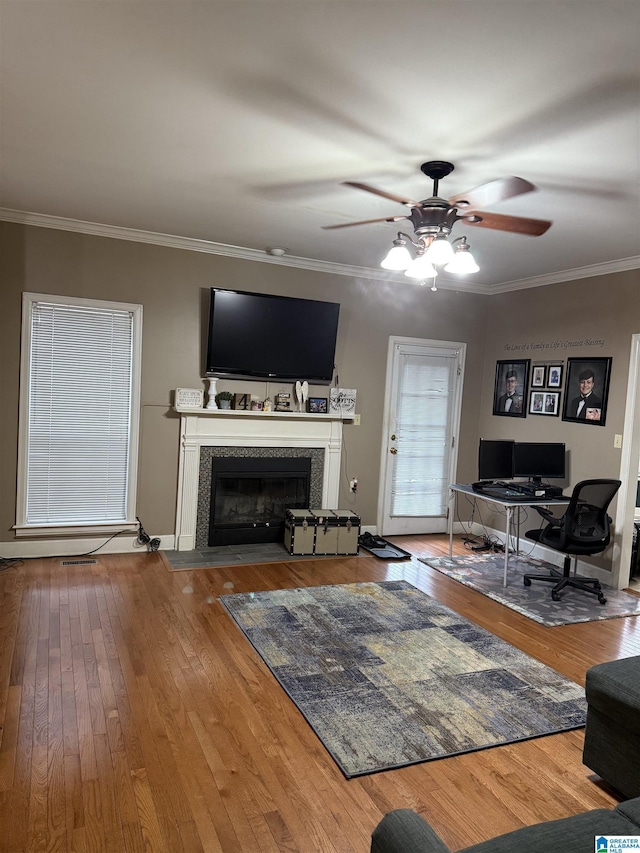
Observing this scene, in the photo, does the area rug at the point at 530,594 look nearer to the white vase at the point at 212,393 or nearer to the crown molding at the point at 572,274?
the white vase at the point at 212,393

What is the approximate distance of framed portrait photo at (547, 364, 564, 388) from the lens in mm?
5803

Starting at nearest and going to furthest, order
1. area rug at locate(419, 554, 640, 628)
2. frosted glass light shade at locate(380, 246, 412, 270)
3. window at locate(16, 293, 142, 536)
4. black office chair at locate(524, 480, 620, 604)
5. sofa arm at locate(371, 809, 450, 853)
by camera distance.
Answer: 1. sofa arm at locate(371, 809, 450, 853)
2. frosted glass light shade at locate(380, 246, 412, 270)
3. area rug at locate(419, 554, 640, 628)
4. black office chair at locate(524, 480, 620, 604)
5. window at locate(16, 293, 142, 536)

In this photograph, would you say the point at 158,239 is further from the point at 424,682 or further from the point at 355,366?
the point at 424,682

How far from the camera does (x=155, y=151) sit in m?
3.24

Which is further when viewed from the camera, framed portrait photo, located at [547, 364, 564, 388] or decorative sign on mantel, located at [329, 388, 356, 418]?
decorative sign on mantel, located at [329, 388, 356, 418]

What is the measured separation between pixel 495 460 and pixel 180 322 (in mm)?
3138

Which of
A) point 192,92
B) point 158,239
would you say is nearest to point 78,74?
point 192,92

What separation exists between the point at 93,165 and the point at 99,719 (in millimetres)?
2981

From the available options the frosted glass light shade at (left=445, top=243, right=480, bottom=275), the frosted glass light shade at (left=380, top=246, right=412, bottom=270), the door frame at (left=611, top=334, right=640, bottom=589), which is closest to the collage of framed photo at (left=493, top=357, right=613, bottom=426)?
the door frame at (left=611, top=334, right=640, bottom=589)

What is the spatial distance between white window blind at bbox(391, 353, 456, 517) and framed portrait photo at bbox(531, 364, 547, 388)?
0.91 meters

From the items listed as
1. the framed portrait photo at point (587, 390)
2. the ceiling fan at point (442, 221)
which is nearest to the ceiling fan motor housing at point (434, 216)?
the ceiling fan at point (442, 221)

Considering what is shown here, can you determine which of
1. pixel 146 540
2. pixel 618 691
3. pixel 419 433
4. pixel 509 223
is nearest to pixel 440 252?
pixel 509 223

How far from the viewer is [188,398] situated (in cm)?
546

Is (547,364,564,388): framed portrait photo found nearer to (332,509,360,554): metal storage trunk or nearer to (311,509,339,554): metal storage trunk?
(332,509,360,554): metal storage trunk
